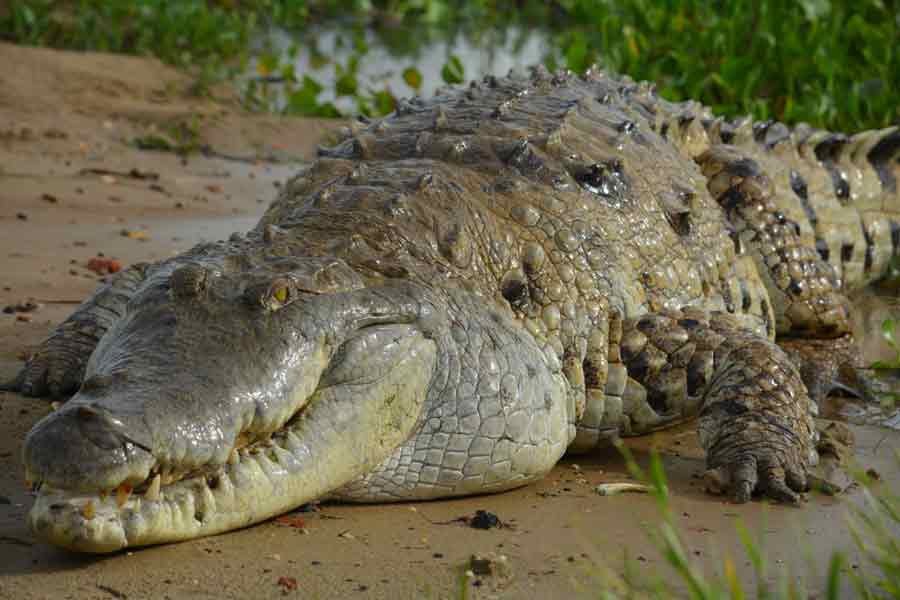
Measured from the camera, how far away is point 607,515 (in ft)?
13.7

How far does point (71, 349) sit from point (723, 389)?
232 centimetres

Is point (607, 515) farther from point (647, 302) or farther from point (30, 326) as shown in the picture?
point (30, 326)

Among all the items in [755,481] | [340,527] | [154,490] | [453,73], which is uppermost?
[453,73]

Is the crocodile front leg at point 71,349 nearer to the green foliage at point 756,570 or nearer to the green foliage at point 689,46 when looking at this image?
the green foliage at point 756,570

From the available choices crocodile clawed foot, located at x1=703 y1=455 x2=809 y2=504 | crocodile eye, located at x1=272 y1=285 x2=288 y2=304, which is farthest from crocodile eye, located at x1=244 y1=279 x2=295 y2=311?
crocodile clawed foot, located at x1=703 y1=455 x2=809 y2=504

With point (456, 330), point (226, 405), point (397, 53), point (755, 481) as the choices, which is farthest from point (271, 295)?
point (397, 53)

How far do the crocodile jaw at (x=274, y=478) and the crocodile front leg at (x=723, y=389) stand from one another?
103 cm

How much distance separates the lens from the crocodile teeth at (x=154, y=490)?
132 inches

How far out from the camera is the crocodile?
3461 millimetres

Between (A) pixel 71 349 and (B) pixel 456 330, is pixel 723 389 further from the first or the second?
(A) pixel 71 349

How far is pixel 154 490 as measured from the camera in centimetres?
338

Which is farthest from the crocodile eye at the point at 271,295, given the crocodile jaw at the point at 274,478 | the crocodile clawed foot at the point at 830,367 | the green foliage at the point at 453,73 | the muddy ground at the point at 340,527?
the green foliage at the point at 453,73

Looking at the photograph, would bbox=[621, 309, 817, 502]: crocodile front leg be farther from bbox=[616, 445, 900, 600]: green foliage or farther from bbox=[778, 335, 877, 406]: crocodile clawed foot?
bbox=[778, 335, 877, 406]: crocodile clawed foot

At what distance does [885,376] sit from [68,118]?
6.40 meters
